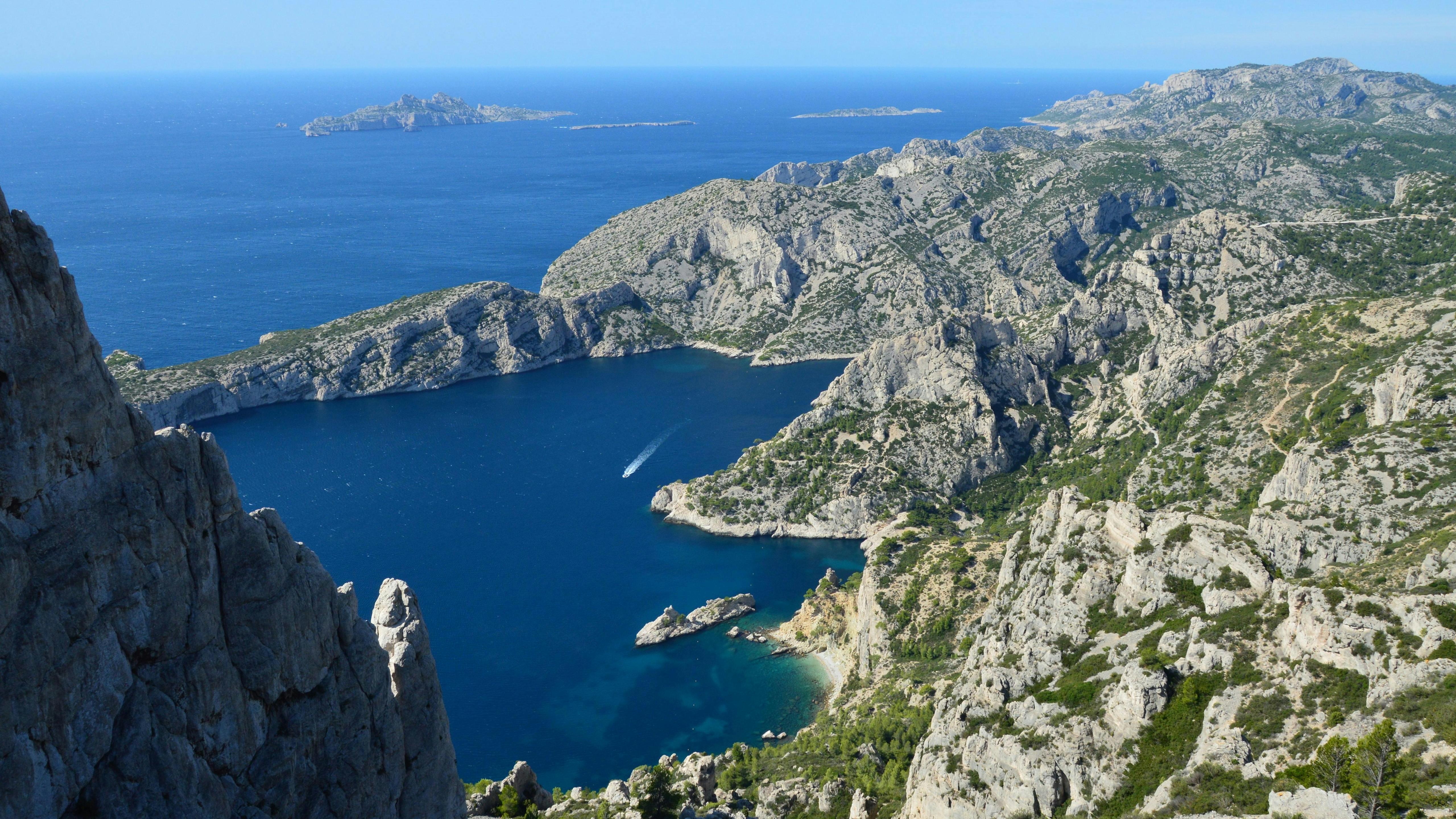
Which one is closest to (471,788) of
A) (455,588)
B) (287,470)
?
(455,588)

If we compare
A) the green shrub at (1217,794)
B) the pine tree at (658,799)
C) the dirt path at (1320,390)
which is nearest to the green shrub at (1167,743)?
the green shrub at (1217,794)

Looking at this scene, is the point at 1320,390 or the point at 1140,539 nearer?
the point at 1140,539

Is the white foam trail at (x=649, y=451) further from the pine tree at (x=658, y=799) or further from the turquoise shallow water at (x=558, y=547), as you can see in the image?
the pine tree at (x=658, y=799)

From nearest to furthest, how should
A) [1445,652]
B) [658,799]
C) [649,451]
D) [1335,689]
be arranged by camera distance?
[1445,652] < [1335,689] < [658,799] < [649,451]

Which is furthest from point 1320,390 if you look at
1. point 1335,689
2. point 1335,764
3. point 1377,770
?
point 1377,770

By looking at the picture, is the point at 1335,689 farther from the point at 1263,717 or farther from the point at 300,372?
the point at 300,372

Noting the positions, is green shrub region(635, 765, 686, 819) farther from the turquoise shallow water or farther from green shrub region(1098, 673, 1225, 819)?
green shrub region(1098, 673, 1225, 819)
